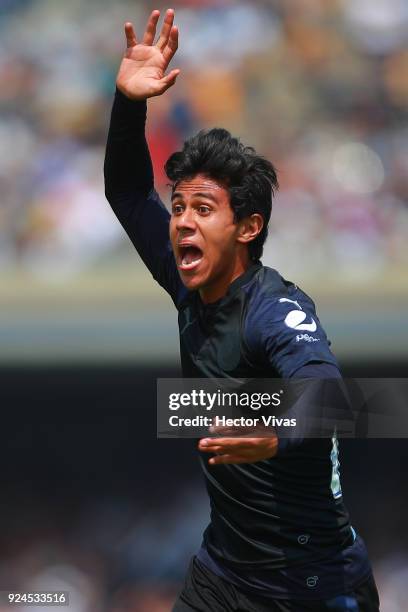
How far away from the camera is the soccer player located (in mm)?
2029

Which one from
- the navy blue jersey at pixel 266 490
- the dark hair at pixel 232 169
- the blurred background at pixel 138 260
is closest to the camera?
the navy blue jersey at pixel 266 490

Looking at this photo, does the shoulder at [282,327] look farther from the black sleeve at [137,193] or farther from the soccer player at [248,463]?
the black sleeve at [137,193]

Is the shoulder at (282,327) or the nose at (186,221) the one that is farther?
the nose at (186,221)

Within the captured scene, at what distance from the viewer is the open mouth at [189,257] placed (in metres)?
2.06

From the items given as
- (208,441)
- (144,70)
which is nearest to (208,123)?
(144,70)

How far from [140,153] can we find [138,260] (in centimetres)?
81

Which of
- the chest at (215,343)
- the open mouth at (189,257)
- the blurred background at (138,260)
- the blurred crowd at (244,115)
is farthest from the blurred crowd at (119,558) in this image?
the open mouth at (189,257)

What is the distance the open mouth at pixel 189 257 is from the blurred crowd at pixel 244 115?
97cm

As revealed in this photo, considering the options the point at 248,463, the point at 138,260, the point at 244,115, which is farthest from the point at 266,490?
the point at 244,115

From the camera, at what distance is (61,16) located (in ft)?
10.2

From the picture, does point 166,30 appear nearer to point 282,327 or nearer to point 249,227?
point 249,227

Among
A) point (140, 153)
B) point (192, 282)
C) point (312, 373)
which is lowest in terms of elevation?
point (312, 373)

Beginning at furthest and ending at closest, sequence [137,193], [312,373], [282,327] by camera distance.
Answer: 1. [137,193]
2. [282,327]
3. [312,373]

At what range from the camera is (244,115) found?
306cm
